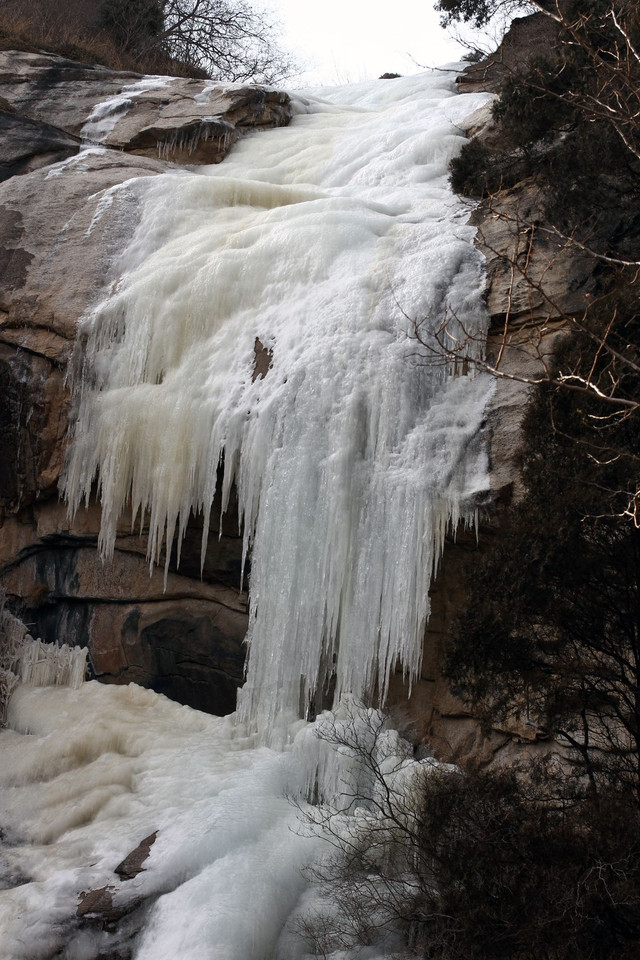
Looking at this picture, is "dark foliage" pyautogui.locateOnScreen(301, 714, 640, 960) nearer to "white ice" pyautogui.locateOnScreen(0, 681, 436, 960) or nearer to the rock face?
"white ice" pyautogui.locateOnScreen(0, 681, 436, 960)

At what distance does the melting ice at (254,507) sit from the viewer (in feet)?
18.7

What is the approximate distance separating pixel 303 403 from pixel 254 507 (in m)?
0.88

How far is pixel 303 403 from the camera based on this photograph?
24.0ft

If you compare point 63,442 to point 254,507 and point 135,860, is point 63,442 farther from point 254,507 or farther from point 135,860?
point 135,860

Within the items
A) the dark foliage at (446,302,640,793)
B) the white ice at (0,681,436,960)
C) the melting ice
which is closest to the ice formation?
the melting ice

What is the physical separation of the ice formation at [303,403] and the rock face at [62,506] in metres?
0.30

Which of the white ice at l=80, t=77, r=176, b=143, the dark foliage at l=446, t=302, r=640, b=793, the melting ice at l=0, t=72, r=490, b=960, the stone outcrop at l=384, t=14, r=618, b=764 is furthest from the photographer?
the white ice at l=80, t=77, r=176, b=143

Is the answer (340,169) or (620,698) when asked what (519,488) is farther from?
(340,169)

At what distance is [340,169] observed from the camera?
1109cm

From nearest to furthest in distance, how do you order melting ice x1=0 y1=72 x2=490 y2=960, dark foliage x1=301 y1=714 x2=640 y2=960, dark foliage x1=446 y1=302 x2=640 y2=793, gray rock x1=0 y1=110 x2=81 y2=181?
1. dark foliage x1=301 y1=714 x2=640 y2=960
2. dark foliage x1=446 y1=302 x2=640 y2=793
3. melting ice x1=0 y1=72 x2=490 y2=960
4. gray rock x1=0 y1=110 x2=81 y2=181

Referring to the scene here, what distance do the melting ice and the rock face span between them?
268 mm

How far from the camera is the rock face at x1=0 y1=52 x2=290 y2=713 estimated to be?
796 cm

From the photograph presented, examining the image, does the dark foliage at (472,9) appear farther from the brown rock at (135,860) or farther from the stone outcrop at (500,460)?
the brown rock at (135,860)

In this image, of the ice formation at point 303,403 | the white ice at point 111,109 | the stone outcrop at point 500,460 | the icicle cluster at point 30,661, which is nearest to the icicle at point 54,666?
the icicle cluster at point 30,661
